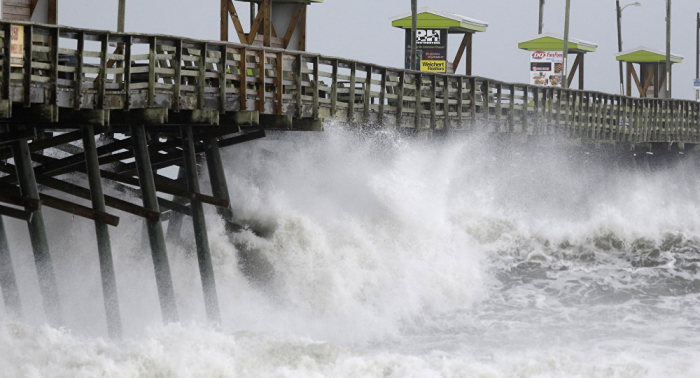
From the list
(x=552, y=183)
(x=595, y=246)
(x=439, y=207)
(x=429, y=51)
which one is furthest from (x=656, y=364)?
(x=429, y=51)

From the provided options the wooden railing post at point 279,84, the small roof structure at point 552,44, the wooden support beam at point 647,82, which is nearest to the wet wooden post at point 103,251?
the wooden railing post at point 279,84

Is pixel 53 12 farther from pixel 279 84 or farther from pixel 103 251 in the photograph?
pixel 103 251

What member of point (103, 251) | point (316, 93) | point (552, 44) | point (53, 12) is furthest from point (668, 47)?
point (103, 251)

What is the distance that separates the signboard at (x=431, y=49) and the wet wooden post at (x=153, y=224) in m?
18.6

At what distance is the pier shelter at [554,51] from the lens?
3991 centimetres

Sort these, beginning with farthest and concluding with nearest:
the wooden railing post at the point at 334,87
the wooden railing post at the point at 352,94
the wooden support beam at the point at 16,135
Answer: the wooden railing post at the point at 352,94
the wooden railing post at the point at 334,87
the wooden support beam at the point at 16,135

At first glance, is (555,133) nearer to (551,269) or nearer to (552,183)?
(552,183)

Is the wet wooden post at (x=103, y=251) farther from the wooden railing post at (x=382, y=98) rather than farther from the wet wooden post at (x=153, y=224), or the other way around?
the wooden railing post at (x=382, y=98)

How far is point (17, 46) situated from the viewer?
12.5 metres

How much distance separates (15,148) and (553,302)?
11115 mm

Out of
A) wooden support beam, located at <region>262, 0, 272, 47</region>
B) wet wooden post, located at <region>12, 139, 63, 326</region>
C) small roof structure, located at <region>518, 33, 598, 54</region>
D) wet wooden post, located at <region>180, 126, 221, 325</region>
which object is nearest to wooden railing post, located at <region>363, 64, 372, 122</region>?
wooden support beam, located at <region>262, 0, 272, 47</region>

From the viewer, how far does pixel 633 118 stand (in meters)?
33.6

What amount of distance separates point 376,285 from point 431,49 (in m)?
15.0

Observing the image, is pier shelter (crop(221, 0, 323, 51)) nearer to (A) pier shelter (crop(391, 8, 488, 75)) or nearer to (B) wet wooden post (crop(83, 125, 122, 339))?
(B) wet wooden post (crop(83, 125, 122, 339))
